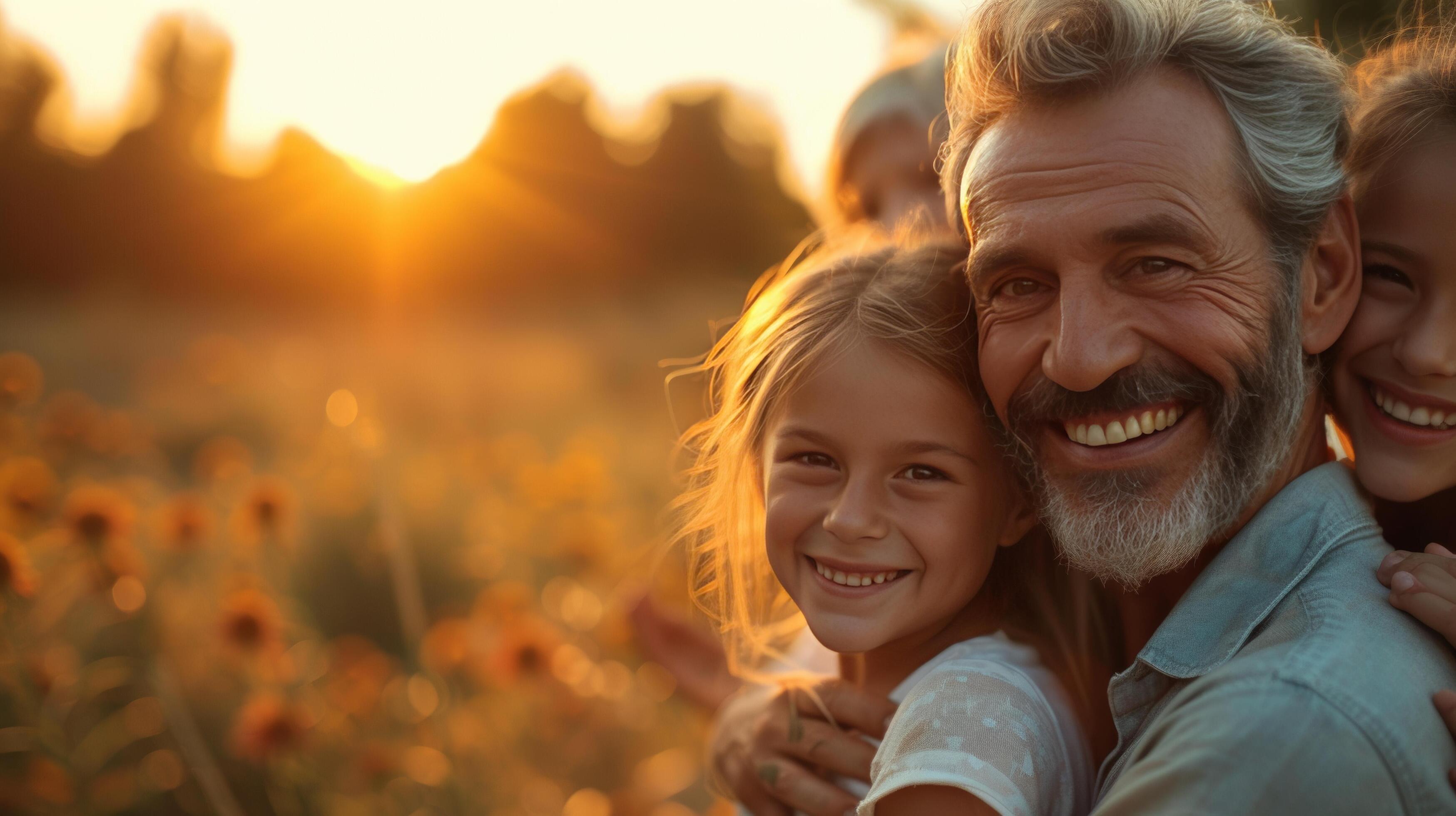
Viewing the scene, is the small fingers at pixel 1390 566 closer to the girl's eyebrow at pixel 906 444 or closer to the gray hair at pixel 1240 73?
the gray hair at pixel 1240 73

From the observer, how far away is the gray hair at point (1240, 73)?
1703 mm

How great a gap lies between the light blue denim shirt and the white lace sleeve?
0.11 m

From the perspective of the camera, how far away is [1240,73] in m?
1.73

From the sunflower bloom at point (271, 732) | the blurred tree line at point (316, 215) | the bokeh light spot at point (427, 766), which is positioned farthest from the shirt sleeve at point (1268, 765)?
the blurred tree line at point (316, 215)

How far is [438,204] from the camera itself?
572 inches

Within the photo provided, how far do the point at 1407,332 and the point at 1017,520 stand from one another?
751 mm

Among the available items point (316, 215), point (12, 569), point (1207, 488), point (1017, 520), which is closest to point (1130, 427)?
point (1207, 488)

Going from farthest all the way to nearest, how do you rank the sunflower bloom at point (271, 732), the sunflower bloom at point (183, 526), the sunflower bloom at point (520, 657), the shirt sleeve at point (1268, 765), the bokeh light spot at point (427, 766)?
the sunflower bloom at point (183, 526), the sunflower bloom at point (520, 657), the bokeh light spot at point (427, 766), the sunflower bloom at point (271, 732), the shirt sleeve at point (1268, 765)

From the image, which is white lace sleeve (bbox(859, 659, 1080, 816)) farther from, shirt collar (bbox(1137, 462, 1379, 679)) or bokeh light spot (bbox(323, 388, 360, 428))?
bokeh light spot (bbox(323, 388, 360, 428))

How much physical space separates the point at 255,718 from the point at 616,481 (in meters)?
3.12

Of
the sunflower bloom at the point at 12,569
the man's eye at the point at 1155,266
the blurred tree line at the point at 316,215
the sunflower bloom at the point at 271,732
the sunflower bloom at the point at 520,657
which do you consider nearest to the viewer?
the man's eye at the point at 1155,266

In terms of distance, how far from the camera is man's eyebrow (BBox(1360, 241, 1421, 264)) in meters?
1.75

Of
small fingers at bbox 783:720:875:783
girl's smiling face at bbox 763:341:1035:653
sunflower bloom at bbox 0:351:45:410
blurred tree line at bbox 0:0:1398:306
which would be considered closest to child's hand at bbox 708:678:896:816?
small fingers at bbox 783:720:875:783

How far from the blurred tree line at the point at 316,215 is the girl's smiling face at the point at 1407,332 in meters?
9.87
